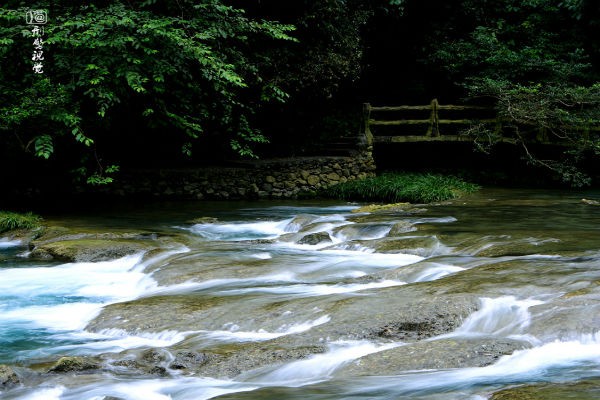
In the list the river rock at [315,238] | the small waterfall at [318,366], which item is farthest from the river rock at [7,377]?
the river rock at [315,238]

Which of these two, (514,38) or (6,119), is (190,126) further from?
(514,38)

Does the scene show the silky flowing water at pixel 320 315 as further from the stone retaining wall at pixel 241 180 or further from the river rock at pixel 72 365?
the stone retaining wall at pixel 241 180

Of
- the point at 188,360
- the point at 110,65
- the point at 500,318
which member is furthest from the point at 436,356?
the point at 110,65

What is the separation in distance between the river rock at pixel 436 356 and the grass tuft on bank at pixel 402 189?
970cm

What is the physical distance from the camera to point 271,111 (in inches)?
779

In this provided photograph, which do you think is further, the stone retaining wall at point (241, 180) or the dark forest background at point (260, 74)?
the stone retaining wall at point (241, 180)

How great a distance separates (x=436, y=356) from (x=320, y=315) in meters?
1.27

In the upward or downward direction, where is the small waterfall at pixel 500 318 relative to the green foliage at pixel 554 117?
downward

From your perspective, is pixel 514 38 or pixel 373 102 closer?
pixel 514 38

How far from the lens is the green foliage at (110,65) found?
12.5 m

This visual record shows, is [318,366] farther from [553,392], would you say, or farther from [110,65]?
[110,65]

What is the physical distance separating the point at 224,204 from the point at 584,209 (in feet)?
23.0

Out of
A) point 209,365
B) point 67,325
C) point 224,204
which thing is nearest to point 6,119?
point 224,204

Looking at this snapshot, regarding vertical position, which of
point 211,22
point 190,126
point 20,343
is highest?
point 211,22
